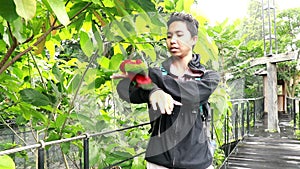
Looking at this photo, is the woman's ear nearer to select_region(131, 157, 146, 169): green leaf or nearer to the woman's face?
the woman's face

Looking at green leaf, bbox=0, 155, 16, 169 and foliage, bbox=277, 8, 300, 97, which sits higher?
foliage, bbox=277, 8, 300, 97

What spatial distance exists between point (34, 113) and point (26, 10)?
2.08 feet

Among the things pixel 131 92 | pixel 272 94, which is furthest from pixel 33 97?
pixel 272 94

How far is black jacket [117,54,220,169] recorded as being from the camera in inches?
30.4

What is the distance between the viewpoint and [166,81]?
2.49 ft

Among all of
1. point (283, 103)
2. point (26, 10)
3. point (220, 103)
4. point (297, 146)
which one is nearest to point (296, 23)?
point (283, 103)

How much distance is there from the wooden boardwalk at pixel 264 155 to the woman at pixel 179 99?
2.44m

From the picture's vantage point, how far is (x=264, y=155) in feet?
13.7

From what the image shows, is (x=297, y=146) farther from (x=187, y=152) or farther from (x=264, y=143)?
(x=187, y=152)

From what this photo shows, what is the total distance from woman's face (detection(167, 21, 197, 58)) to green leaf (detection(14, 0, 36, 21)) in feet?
1.42

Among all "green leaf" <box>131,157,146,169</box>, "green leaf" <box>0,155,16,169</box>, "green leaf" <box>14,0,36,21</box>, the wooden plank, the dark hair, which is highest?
the wooden plank

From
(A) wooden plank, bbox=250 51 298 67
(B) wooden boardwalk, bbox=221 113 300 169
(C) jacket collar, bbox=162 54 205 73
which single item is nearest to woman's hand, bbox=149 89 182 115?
(C) jacket collar, bbox=162 54 205 73

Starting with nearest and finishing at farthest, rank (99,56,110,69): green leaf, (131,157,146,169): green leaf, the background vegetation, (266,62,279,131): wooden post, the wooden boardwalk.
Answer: the background vegetation, (99,56,110,69): green leaf, (131,157,146,169): green leaf, the wooden boardwalk, (266,62,279,131): wooden post

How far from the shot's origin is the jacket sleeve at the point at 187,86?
0.75m
